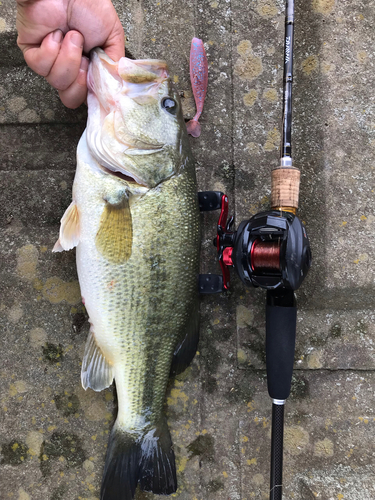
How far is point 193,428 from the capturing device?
7.02ft

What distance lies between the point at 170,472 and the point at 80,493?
584 mm

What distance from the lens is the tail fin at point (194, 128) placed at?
2180mm

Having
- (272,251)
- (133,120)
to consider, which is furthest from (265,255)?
(133,120)

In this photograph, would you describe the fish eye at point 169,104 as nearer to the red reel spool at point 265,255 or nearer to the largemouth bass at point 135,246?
the largemouth bass at point 135,246

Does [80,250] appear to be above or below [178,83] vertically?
below

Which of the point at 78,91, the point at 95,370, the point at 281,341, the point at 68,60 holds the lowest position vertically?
the point at 95,370

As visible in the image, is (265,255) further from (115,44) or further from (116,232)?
(115,44)

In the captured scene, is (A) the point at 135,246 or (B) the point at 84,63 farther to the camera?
(B) the point at 84,63

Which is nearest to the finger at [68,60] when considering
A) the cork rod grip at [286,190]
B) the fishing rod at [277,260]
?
the fishing rod at [277,260]

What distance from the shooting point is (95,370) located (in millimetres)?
1914

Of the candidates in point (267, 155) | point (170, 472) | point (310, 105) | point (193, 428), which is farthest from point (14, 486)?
point (310, 105)

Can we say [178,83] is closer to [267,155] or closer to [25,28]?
[267,155]

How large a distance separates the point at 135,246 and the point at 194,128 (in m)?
0.88

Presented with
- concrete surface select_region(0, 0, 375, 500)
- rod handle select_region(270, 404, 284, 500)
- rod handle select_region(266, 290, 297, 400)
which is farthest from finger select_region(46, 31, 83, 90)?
rod handle select_region(270, 404, 284, 500)
